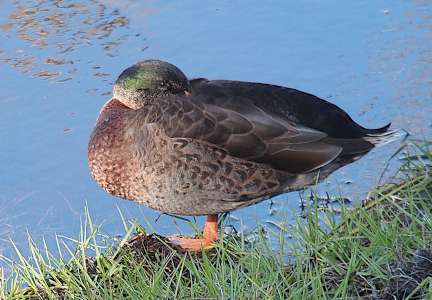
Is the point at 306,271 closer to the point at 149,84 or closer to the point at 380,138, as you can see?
the point at 380,138

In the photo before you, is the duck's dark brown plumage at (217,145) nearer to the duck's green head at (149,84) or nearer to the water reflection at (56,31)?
the duck's green head at (149,84)

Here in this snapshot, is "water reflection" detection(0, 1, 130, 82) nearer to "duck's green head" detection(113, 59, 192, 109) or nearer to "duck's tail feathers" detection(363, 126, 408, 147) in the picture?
"duck's green head" detection(113, 59, 192, 109)

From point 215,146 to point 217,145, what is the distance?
0.05 ft

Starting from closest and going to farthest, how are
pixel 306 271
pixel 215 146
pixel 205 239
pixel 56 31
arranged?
pixel 306 271 → pixel 215 146 → pixel 205 239 → pixel 56 31

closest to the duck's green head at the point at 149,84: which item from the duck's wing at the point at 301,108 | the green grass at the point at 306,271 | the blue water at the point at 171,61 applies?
the duck's wing at the point at 301,108

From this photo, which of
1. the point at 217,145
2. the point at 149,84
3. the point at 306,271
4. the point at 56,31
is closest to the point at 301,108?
the point at 217,145

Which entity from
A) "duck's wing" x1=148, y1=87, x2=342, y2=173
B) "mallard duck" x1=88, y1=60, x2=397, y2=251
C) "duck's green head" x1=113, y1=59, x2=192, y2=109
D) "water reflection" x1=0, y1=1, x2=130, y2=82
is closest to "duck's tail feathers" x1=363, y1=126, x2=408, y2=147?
"mallard duck" x1=88, y1=60, x2=397, y2=251

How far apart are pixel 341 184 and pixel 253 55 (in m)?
2.12

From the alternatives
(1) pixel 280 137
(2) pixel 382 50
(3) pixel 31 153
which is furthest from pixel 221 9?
(1) pixel 280 137

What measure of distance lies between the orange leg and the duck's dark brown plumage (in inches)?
5.1

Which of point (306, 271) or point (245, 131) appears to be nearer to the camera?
point (306, 271)

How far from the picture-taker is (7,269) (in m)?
3.89

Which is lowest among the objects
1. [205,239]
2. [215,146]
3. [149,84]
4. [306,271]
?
[205,239]

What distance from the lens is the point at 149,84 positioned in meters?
4.06
